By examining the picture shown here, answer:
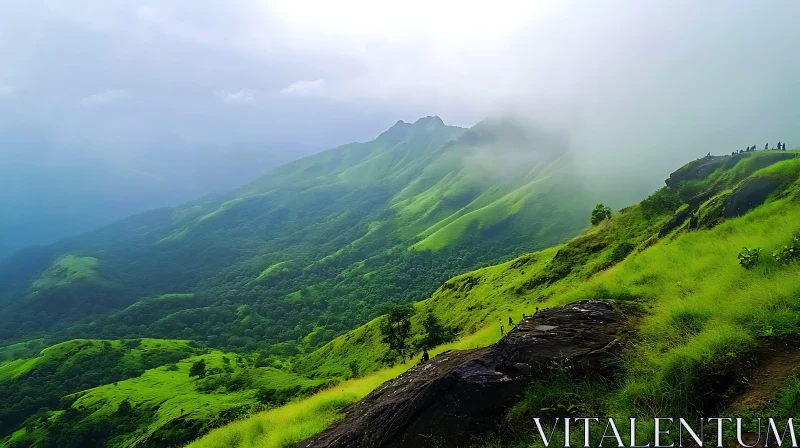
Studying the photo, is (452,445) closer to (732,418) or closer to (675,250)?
(732,418)

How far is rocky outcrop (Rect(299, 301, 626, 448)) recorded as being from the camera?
932cm

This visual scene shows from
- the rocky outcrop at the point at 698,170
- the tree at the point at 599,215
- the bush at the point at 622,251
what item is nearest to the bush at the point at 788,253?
the bush at the point at 622,251

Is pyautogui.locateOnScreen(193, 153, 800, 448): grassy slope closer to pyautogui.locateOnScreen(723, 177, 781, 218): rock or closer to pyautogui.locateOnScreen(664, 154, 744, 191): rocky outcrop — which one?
pyautogui.locateOnScreen(723, 177, 781, 218): rock

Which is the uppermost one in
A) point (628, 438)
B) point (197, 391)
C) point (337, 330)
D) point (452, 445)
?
point (628, 438)

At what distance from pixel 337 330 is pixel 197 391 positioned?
88.1m

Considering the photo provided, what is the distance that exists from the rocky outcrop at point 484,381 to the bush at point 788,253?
4673 millimetres

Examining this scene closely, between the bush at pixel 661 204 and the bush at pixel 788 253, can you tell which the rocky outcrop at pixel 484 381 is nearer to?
the bush at pixel 788 253

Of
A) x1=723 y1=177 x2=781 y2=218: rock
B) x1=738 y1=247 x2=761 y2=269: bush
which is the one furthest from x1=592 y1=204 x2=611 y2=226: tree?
x1=738 y1=247 x2=761 y2=269: bush

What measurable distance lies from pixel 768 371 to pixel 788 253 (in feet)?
19.7

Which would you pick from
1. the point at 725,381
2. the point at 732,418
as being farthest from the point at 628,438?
the point at 725,381

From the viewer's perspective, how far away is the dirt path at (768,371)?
252 inches

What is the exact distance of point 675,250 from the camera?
17359 millimetres

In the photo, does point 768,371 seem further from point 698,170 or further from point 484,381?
point 698,170

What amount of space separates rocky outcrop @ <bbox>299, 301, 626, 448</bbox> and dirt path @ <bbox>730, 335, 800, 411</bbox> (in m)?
2.67
